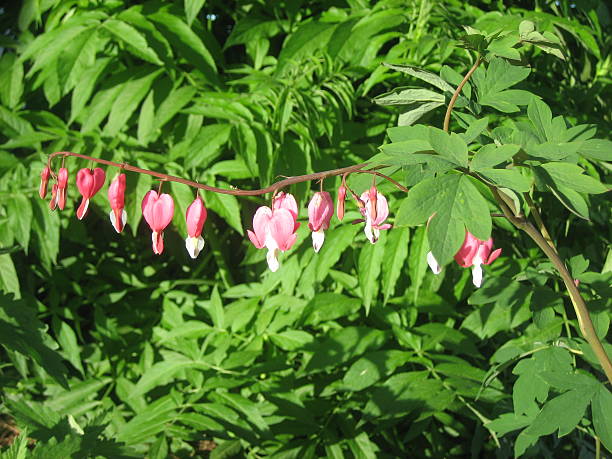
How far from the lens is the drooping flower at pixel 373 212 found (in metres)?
1.09

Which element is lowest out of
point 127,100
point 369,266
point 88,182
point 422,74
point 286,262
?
point 286,262

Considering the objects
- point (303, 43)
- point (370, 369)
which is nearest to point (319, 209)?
point (370, 369)

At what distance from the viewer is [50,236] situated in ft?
6.84

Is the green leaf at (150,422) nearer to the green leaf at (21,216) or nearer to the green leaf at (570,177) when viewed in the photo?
the green leaf at (21,216)

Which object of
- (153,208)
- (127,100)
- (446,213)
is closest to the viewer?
(446,213)

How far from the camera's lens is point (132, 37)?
193 cm

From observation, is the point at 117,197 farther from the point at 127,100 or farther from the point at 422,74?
the point at 127,100

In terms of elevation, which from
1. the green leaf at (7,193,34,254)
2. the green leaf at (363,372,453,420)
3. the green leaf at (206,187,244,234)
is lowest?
the green leaf at (363,372,453,420)

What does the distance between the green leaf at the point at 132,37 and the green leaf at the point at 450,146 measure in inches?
46.7

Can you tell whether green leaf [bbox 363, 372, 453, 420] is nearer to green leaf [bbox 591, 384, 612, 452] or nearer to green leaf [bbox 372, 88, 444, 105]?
green leaf [bbox 591, 384, 612, 452]

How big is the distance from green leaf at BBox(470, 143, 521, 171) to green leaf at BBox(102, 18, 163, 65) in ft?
4.02

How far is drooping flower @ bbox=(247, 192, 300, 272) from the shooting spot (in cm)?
112

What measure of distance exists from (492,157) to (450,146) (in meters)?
0.06

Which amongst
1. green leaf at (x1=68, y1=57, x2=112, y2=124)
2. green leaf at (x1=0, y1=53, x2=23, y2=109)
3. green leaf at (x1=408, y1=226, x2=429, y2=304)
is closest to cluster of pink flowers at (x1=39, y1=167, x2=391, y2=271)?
green leaf at (x1=408, y1=226, x2=429, y2=304)
